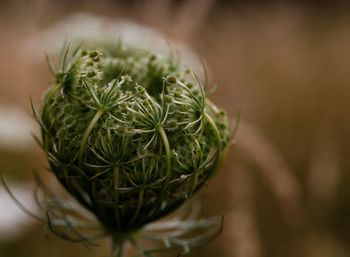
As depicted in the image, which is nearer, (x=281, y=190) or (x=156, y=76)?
(x=156, y=76)

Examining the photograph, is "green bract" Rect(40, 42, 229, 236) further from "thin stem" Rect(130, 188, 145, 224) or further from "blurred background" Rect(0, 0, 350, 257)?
"blurred background" Rect(0, 0, 350, 257)

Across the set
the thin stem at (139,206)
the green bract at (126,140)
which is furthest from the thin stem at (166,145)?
the thin stem at (139,206)

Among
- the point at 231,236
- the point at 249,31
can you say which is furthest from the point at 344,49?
the point at 231,236

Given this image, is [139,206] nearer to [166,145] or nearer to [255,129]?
[166,145]

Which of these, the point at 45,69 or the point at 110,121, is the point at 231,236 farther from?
the point at 45,69

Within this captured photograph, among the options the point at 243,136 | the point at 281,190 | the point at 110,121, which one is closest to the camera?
the point at 110,121

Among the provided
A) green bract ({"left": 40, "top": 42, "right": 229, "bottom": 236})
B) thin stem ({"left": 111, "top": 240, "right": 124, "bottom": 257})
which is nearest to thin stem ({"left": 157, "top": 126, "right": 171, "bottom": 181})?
green bract ({"left": 40, "top": 42, "right": 229, "bottom": 236})

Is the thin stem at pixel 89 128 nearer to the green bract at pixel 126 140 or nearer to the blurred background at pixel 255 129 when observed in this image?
the green bract at pixel 126 140
